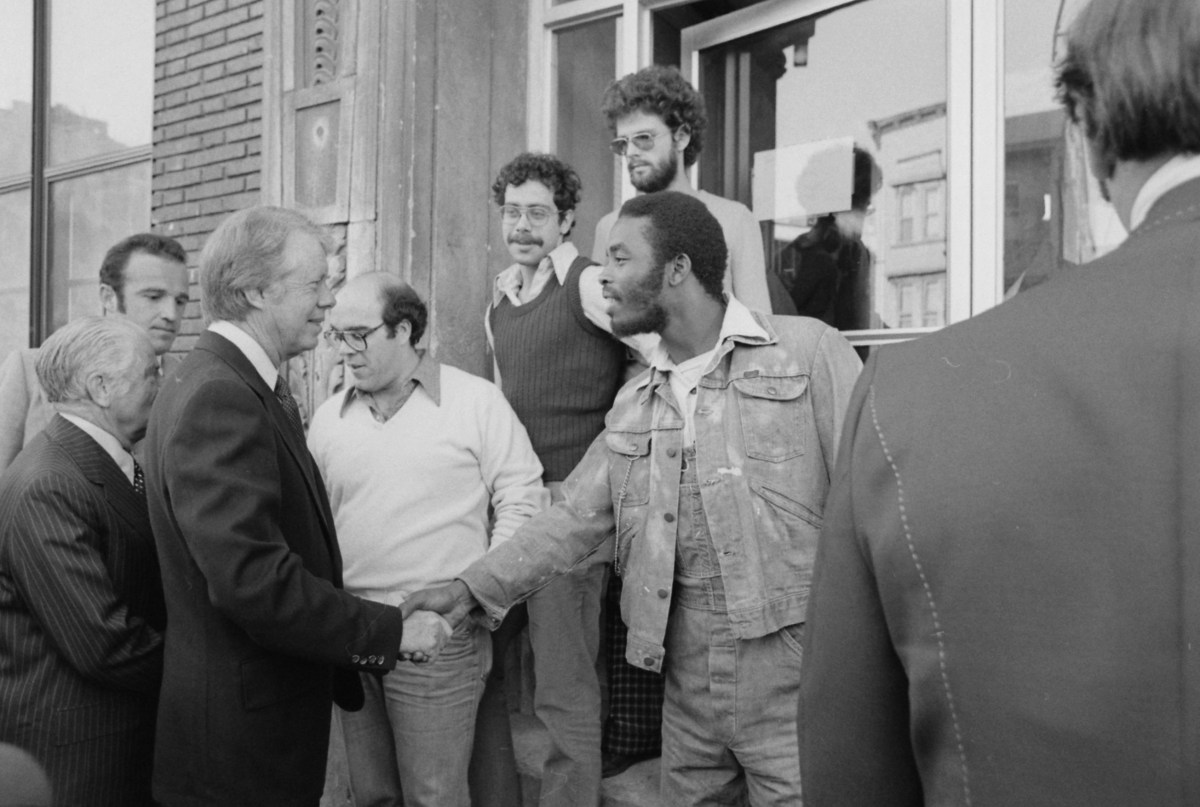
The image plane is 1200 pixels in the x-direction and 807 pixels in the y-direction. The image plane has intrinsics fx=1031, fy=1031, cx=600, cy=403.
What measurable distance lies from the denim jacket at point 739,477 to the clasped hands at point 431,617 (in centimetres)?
6

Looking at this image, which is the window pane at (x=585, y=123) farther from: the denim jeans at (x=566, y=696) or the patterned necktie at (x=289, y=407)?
the patterned necktie at (x=289, y=407)

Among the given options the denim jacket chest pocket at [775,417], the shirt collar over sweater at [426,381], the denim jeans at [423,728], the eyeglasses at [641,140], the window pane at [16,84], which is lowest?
the denim jeans at [423,728]

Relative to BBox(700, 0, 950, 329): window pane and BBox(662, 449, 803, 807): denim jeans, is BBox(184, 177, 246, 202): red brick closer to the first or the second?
BBox(700, 0, 950, 329): window pane

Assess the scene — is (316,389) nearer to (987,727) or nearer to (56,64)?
(987,727)

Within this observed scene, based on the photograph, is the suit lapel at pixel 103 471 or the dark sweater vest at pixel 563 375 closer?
the suit lapel at pixel 103 471

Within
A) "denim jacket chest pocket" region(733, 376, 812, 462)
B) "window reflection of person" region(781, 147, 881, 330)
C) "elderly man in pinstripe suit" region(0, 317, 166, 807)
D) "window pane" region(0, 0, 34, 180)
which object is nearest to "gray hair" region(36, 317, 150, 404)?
"elderly man in pinstripe suit" region(0, 317, 166, 807)

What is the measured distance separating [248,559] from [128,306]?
7.14 feet

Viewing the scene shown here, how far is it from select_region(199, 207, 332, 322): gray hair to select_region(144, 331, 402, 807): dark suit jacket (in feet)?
0.40

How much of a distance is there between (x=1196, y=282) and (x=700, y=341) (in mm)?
1997

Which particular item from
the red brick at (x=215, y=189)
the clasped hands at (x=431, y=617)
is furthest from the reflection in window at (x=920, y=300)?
the red brick at (x=215, y=189)

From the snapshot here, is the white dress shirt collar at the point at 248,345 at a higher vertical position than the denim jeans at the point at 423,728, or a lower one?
higher

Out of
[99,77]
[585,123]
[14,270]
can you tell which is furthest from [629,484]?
[14,270]

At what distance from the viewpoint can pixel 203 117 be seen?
216 inches

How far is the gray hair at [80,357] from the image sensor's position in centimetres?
282
